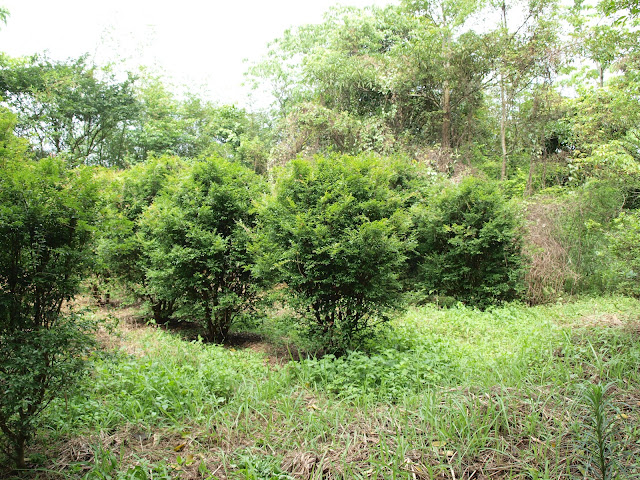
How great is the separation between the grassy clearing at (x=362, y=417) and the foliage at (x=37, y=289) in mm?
297

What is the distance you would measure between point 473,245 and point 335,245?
5107 millimetres

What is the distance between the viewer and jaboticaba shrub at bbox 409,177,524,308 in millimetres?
8477

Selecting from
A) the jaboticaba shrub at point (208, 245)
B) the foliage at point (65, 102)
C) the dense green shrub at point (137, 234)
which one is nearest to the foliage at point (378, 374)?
the jaboticaba shrub at point (208, 245)

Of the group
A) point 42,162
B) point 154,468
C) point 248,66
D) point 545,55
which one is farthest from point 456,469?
point 248,66

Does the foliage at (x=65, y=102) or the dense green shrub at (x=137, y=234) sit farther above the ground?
the foliage at (x=65, y=102)

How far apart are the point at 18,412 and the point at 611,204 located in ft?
44.0

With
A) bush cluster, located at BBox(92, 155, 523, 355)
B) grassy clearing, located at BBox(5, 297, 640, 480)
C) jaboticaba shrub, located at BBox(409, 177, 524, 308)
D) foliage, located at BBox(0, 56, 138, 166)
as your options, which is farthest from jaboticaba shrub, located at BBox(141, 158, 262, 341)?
foliage, located at BBox(0, 56, 138, 166)

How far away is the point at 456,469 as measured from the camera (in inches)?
95.2

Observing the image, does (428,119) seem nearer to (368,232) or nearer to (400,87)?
(400,87)

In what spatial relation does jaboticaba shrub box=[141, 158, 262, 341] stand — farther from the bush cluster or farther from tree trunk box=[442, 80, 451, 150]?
tree trunk box=[442, 80, 451, 150]

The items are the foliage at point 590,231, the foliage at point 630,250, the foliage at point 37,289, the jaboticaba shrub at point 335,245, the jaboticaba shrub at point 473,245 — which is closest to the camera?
the foliage at point 37,289

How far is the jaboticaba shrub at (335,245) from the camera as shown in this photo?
182 inches

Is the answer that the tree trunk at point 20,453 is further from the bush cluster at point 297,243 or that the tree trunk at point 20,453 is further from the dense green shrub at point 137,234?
the dense green shrub at point 137,234

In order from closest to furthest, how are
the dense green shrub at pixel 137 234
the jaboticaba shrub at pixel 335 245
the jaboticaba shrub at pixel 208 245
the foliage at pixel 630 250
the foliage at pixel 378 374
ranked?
the foliage at pixel 378 374 < the jaboticaba shrub at pixel 335 245 < the jaboticaba shrub at pixel 208 245 < the foliage at pixel 630 250 < the dense green shrub at pixel 137 234
